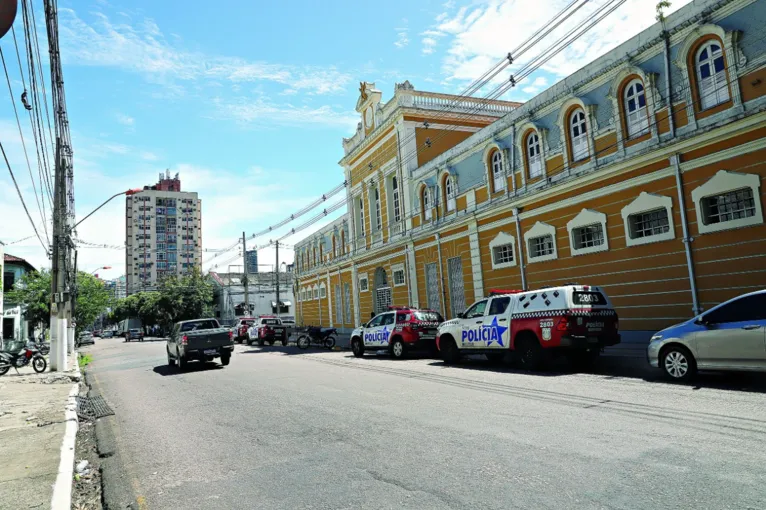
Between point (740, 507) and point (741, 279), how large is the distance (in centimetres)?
1150

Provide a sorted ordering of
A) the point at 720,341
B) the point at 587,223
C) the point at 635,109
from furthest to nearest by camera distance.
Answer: the point at 587,223 → the point at 635,109 → the point at 720,341

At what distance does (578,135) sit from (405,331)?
29.5ft

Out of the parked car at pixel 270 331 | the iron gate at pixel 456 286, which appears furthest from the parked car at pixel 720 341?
the parked car at pixel 270 331

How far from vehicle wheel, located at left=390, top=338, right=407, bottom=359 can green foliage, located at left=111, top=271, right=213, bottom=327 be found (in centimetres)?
5110

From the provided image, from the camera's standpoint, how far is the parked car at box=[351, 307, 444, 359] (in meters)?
18.0

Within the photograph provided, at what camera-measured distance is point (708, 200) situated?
560 inches

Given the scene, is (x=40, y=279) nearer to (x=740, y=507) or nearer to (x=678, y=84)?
(x=678, y=84)

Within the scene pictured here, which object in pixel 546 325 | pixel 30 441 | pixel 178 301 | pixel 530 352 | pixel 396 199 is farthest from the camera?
pixel 178 301

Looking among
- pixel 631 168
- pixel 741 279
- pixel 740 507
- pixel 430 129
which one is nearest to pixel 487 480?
pixel 740 507

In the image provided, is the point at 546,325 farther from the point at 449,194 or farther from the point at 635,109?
the point at 449,194

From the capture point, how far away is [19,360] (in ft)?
66.5

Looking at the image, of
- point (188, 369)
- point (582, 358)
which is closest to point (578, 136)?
point (582, 358)

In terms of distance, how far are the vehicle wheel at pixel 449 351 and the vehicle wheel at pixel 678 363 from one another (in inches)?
249

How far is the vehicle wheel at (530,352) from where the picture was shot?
12844mm
